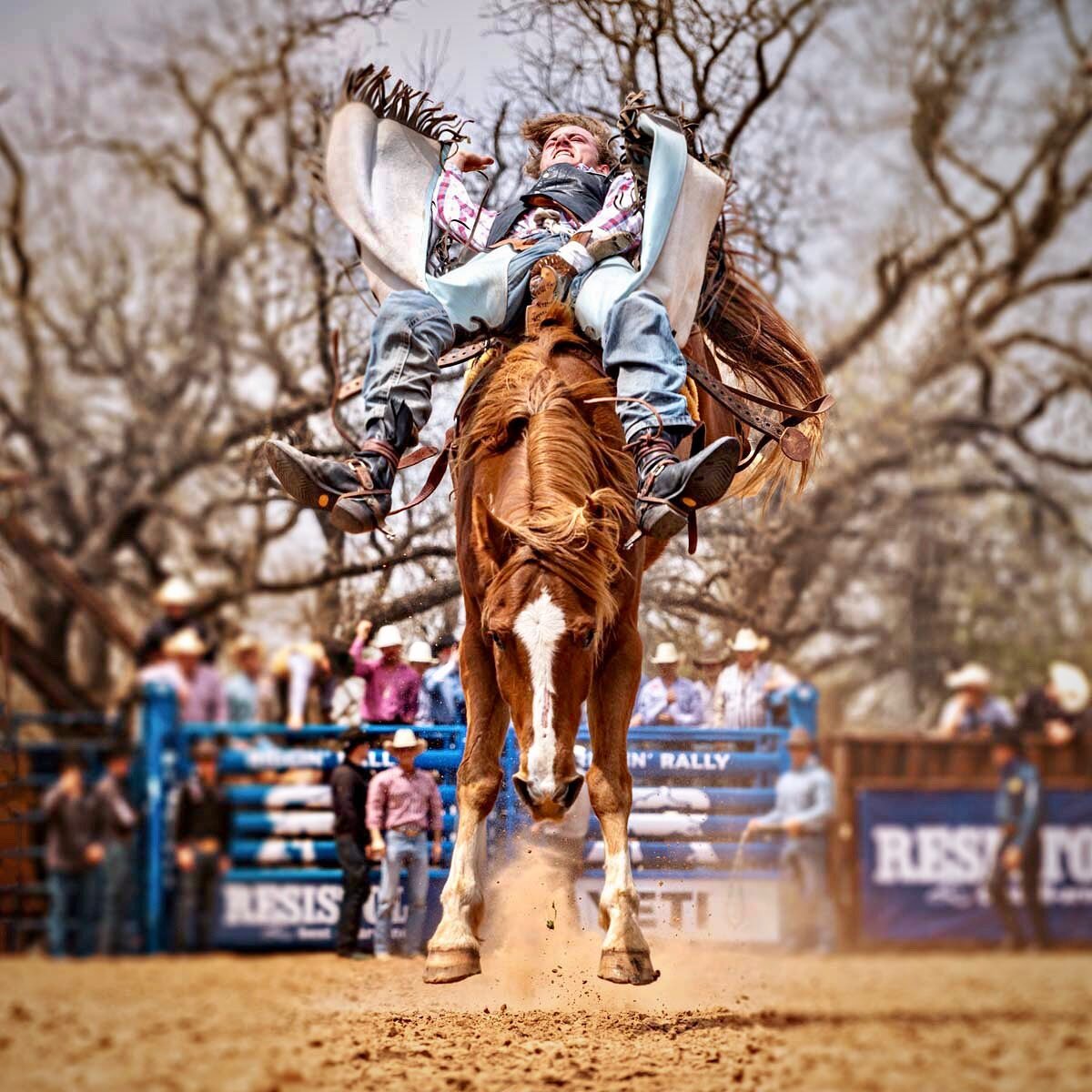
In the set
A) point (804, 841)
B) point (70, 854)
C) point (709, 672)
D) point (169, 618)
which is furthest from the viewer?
point (804, 841)

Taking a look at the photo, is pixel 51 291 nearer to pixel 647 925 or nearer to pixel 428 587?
pixel 428 587

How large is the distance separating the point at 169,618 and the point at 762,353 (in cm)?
253

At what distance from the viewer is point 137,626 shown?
3.63 m

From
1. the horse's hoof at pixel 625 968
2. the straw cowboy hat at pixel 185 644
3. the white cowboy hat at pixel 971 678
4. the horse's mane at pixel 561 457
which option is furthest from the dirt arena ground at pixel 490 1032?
the horse's mane at pixel 561 457

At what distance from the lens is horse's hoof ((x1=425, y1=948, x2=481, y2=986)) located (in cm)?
395

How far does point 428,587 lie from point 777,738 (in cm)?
254

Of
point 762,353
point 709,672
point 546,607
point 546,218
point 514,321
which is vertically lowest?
point 546,607

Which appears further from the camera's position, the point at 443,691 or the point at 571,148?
the point at 443,691

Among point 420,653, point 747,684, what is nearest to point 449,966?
point 420,653

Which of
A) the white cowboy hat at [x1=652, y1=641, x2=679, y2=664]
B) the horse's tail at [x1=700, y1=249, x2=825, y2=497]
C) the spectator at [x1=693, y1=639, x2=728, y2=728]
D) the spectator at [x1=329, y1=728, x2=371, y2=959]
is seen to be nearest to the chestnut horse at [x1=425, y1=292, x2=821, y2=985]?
the horse's tail at [x1=700, y1=249, x2=825, y2=497]

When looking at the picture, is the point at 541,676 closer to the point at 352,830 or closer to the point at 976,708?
the point at 352,830

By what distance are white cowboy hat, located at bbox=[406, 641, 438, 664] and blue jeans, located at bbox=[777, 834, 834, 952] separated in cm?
295

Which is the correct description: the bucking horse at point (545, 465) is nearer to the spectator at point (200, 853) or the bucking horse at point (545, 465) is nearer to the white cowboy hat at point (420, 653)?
the white cowboy hat at point (420, 653)

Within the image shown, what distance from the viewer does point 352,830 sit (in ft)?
18.8
